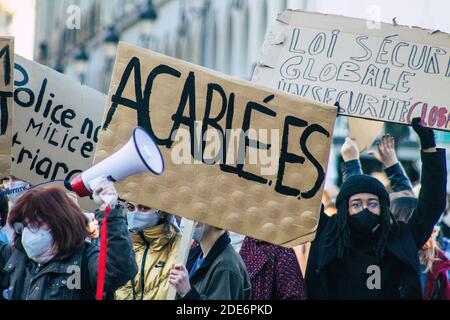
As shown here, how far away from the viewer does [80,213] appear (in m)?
6.54

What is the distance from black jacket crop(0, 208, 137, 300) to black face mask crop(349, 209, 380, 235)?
1.35 meters

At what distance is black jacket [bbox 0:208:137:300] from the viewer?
641 cm

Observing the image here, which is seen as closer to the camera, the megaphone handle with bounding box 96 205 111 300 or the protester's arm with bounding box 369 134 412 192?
the megaphone handle with bounding box 96 205 111 300

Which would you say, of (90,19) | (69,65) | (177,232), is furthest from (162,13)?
(177,232)

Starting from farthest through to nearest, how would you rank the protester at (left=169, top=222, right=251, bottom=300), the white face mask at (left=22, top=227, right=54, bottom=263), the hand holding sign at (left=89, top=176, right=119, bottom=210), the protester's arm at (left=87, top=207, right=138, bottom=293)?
the protester at (left=169, top=222, right=251, bottom=300) < the white face mask at (left=22, top=227, right=54, bottom=263) < the protester's arm at (left=87, top=207, right=138, bottom=293) < the hand holding sign at (left=89, top=176, right=119, bottom=210)

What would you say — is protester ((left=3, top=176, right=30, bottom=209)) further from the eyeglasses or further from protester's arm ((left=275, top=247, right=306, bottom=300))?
the eyeglasses

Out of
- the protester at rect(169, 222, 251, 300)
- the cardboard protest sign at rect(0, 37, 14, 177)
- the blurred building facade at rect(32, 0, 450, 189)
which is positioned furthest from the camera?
the blurred building facade at rect(32, 0, 450, 189)

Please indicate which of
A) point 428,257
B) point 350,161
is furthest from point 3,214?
point 428,257

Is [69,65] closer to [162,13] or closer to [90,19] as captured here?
[90,19]

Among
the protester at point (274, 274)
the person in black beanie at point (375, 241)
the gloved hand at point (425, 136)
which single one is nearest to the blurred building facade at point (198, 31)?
the gloved hand at point (425, 136)

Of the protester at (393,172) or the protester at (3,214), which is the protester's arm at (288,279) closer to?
the protester at (393,172)

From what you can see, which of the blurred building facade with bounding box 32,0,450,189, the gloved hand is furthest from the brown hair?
the blurred building facade with bounding box 32,0,450,189

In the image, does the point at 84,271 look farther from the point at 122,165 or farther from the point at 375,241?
the point at 375,241

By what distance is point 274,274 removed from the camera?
7.48 metres
